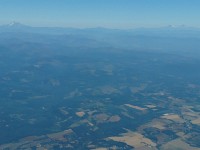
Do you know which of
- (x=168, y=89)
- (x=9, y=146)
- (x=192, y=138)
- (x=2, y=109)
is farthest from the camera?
(x=168, y=89)

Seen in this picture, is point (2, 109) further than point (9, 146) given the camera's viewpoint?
Yes

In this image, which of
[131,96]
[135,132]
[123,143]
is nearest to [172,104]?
[131,96]

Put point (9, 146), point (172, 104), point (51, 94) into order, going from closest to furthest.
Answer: point (9, 146) < point (172, 104) < point (51, 94)

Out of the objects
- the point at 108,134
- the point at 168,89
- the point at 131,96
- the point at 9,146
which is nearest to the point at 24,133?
the point at 9,146

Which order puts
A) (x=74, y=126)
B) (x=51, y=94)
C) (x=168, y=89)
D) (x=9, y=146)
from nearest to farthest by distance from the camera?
(x=9, y=146) < (x=74, y=126) < (x=51, y=94) < (x=168, y=89)

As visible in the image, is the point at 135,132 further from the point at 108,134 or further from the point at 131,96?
the point at 131,96

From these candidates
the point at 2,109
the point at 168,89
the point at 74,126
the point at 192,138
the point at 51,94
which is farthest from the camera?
the point at 168,89

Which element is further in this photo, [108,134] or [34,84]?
[34,84]

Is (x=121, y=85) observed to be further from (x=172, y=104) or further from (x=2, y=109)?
(x=2, y=109)
